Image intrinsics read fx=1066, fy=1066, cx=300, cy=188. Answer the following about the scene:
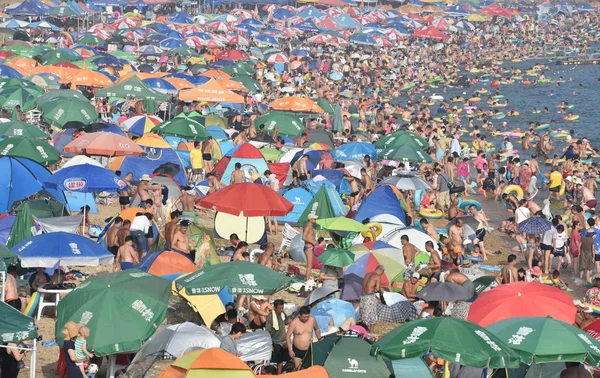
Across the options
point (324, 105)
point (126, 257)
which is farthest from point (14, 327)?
point (324, 105)

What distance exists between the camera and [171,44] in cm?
4203

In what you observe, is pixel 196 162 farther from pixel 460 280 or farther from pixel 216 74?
pixel 216 74

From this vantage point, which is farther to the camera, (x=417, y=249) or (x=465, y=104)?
(x=465, y=104)

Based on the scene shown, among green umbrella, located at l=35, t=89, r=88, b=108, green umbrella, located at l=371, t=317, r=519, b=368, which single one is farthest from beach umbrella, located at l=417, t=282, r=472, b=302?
green umbrella, located at l=35, t=89, r=88, b=108

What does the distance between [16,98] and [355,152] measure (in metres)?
8.18

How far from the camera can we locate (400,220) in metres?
19.8

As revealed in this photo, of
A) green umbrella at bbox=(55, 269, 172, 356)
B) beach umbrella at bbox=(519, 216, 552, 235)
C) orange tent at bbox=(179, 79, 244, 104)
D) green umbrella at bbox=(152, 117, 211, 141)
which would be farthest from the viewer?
orange tent at bbox=(179, 79, 244, 104)

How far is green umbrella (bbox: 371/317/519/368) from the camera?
33.3 ft

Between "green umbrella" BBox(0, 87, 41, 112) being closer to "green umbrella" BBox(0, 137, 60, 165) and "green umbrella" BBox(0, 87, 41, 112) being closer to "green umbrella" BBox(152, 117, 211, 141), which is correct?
"green umbrella" BBox(152, 117, 211, 141)

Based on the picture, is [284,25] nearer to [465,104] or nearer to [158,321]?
[465,104]

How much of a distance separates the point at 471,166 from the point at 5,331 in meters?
24.0

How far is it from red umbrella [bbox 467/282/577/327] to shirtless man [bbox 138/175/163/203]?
782 centimetres

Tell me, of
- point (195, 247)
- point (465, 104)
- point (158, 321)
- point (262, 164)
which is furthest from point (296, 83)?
point (158, 321)

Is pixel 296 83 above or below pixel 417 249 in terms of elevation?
below
